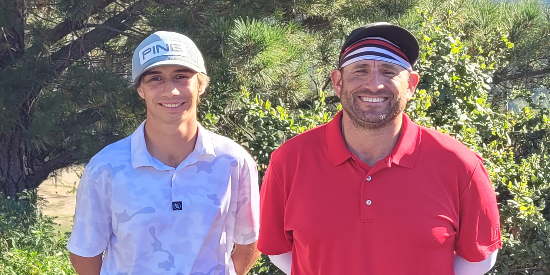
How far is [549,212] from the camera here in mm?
3422

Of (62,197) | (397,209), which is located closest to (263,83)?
(397,209)

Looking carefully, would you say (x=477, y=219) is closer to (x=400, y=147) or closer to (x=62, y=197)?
(x=400, y=147)

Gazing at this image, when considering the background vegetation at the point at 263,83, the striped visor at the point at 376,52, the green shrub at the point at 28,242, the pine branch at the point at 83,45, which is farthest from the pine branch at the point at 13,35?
the striped visor at the point at 376,52

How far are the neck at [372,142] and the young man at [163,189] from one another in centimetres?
44

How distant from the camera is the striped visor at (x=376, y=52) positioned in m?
1.86

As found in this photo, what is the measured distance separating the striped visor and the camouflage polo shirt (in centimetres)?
57

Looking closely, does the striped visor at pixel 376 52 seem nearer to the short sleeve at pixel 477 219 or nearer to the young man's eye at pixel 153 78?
the short sleeve at pixel 477 219

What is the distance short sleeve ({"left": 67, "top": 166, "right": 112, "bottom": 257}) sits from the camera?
2.00 m

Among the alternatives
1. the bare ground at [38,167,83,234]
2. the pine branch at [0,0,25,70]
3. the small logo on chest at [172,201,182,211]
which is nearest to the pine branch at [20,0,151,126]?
the pine branch at [0,0,25,70]

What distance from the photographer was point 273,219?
78.4 inches

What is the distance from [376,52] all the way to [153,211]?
2.78 feet

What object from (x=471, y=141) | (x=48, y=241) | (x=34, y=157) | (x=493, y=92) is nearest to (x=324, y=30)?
(x=493, y=92)

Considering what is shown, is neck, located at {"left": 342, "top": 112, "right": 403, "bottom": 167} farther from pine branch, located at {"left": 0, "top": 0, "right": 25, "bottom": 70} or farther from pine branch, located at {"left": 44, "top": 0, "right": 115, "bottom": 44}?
pine branch, located at {"left": 0, "top": 0, "right": 25, "bottom": 70}

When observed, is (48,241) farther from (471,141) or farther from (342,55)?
(342,55)
